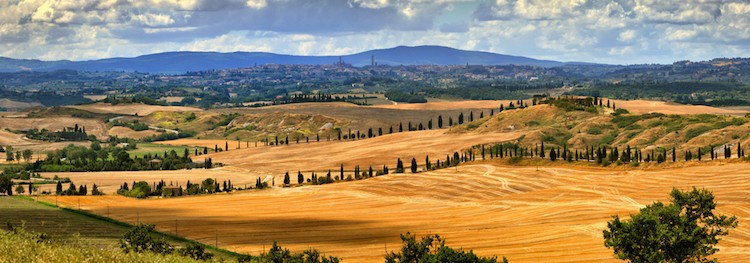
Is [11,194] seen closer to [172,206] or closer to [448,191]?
[172,206]

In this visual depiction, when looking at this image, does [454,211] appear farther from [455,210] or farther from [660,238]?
[660,238]

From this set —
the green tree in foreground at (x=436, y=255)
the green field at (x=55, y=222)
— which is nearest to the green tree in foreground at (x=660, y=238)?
the green tree in foreground at (x=436, y=255)

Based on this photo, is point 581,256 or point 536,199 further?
point 536,199

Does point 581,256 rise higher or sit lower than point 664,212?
lower

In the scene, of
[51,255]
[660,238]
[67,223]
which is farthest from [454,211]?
[51,255]

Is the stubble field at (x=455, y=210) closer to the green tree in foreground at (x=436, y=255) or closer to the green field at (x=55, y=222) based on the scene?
the green field at (x=55, y=222)

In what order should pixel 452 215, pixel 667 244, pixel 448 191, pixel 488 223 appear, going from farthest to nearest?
pixel 448 191 → pixel 452 215 → pixel 488 223 → pixel 667 244

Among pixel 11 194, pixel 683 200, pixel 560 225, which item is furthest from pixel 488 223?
pixel 11 194
